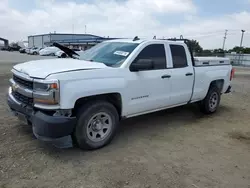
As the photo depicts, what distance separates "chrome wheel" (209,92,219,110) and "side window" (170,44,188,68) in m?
1.61

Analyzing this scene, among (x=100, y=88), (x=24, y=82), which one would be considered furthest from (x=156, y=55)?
(x=24, y=82)

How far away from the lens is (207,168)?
11.8 ft

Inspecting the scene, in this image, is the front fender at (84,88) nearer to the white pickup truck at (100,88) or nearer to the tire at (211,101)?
the white pickup truck at (100,88)

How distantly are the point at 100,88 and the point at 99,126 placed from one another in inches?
27.3

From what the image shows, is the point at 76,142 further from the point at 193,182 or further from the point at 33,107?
the point at 193,182

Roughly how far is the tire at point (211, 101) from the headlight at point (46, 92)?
426cm

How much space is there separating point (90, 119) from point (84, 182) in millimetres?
1034

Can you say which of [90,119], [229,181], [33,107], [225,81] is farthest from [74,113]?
[225,81]

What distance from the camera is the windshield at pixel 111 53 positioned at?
4345mm

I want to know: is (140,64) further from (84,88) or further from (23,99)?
(23,99)

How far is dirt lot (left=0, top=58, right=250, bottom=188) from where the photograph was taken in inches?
125

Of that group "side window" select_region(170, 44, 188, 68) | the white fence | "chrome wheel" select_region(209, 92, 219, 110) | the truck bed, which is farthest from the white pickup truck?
the white fence

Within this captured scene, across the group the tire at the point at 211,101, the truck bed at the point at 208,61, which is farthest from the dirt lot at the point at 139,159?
the truck bed at the point at 208,61

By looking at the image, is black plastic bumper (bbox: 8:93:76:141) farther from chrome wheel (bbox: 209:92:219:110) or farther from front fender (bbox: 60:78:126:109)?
chrome wheel (bbox: 209:92:219:110)
